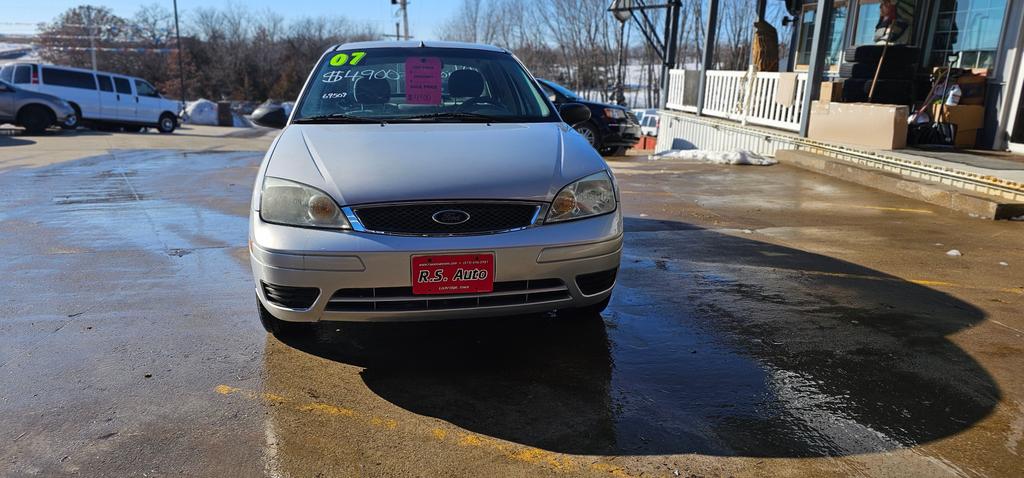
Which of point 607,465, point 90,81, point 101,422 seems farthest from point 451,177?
point 90,81

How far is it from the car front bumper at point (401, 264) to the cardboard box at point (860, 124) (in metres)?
7.62

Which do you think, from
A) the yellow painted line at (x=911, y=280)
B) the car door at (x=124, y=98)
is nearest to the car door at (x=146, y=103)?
the car door at (x=124, y=98)

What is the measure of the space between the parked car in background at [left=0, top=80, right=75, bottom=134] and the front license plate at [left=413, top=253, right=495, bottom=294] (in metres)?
18.5

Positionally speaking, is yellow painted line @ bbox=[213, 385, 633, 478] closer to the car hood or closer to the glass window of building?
the car hood

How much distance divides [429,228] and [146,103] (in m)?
21.7

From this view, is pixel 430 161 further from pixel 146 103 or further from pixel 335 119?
pixel 146 103

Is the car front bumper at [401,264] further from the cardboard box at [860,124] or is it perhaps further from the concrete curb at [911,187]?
the cardboard box at [860,124]

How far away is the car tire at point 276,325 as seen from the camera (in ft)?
10.6

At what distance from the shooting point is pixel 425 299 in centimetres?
281

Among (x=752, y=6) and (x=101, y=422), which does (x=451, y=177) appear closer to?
(x=101, y=422)

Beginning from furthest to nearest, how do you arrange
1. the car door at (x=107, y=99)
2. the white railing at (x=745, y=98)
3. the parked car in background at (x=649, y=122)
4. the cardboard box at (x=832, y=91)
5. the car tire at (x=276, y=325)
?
the parked car in background at (x=649, y=122)
the car door at (x=107, y=99)
the white railing at (x=745, y=98)
the cardboard box at (x=832, y=91)
the car tire at (x=276, y=325)

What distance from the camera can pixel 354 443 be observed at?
2.52 metres

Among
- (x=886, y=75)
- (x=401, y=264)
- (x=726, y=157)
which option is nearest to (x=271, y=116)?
(x=401, y=264)

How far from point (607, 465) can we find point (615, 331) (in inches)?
50.8
